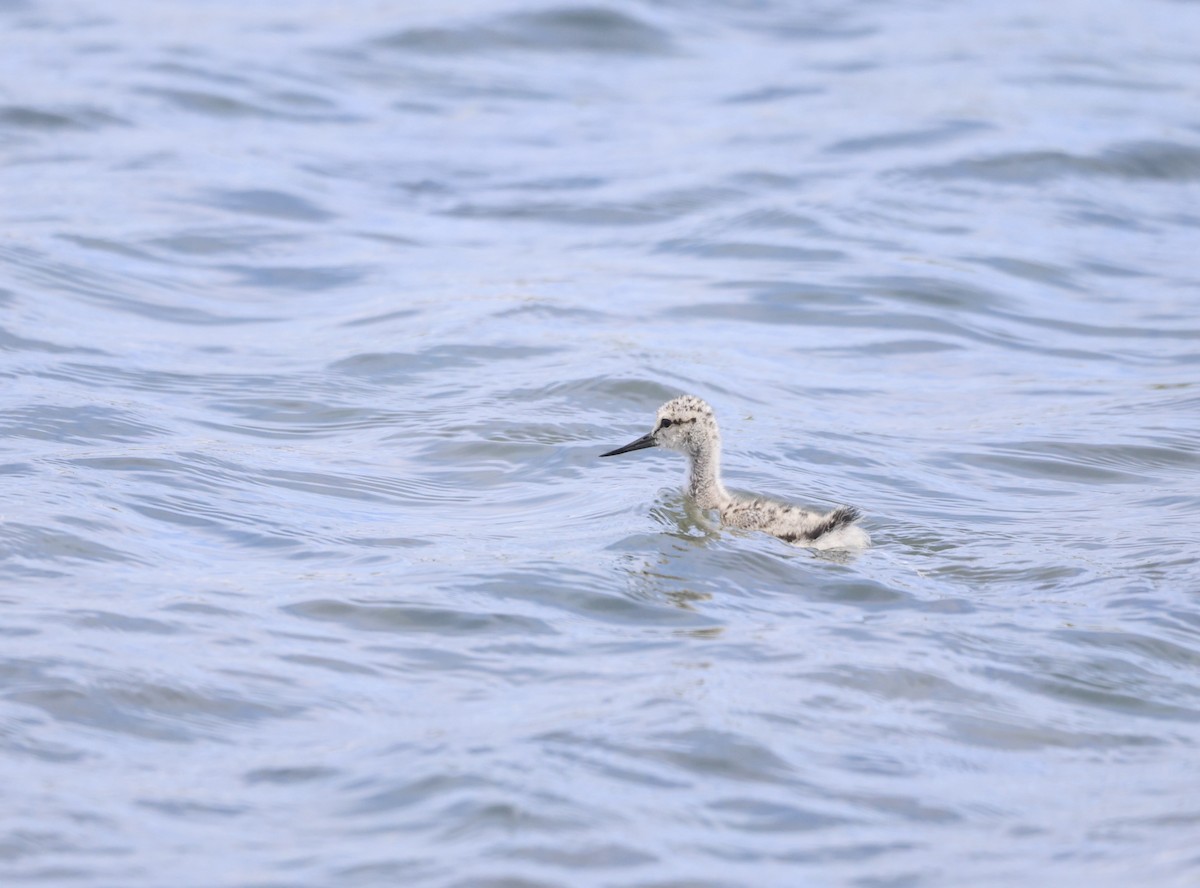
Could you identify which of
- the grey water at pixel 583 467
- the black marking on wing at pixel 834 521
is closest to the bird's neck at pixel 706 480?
the grey water at pixel 583 467

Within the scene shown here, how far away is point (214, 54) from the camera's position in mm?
20031

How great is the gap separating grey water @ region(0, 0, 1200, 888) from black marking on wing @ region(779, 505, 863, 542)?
17 cm

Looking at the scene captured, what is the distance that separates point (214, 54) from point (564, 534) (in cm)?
1335

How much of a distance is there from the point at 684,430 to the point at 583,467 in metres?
0.79

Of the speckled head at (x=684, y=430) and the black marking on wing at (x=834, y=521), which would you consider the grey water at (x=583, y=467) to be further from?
the speckled head at (x=684, y=430)

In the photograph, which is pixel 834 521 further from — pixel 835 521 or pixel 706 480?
pixel 706 480

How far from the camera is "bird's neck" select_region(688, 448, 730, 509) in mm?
9055

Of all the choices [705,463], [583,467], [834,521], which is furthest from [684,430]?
[834,521]

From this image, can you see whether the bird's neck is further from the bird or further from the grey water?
the grey water

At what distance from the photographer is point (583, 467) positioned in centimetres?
965

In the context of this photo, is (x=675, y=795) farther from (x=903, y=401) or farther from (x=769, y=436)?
(x=903, y=401)

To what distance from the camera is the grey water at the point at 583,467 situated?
576 cm

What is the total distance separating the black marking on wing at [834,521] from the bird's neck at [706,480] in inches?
37.3

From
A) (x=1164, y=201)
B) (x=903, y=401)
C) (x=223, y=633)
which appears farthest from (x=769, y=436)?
(x=1164, y=201)
